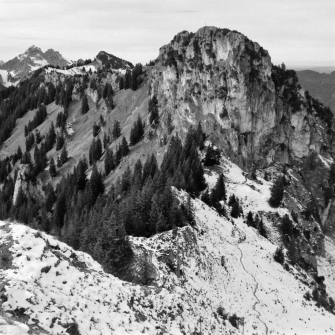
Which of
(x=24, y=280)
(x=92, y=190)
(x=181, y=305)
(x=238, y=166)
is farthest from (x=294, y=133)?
(x=24, y=280)

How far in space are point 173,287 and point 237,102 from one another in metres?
75.0

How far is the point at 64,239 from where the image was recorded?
53.2 metres

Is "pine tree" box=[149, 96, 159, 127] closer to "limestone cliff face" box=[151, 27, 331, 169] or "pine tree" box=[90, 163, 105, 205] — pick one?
"limestone cliff face" box=[151, 27, 331, 169]

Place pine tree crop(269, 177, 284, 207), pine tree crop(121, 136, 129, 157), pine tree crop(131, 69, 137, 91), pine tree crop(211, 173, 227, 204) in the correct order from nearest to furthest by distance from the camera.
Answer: pine tree crop(211, 173, 227, 204)
pine tree crop(269, 177, 284, 207)
pine tree crop(121, 136, 129, 157)
pine tree crop(131, 69, 137, 91)

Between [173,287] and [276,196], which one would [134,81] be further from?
[173,287]

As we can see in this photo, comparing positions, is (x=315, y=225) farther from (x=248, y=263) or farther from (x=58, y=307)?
(x=58, y=307)

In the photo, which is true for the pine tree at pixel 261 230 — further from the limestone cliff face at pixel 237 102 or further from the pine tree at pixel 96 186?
the pine tree at pixel 96 186

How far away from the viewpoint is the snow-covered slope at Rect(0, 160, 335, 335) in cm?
2431

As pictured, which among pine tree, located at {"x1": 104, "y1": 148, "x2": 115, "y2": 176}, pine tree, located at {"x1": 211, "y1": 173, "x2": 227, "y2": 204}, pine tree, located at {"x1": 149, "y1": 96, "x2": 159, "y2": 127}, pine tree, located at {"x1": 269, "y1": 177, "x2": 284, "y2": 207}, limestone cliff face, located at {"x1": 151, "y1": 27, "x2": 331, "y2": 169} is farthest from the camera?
pine tree, located at {"x1": 149, "y1": 96, "x2": 159, "y2": 127}

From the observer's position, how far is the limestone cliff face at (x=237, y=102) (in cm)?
10644

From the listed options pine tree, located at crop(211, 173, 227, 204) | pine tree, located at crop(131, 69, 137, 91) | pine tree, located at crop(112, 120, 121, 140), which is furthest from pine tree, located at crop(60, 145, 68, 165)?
pine tree, located at crop(211, 173, 227, 204)

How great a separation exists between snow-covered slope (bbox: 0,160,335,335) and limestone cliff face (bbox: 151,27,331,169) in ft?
107

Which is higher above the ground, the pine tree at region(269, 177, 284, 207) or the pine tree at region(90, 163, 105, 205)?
the pine tree at region(269, 177, 284, 207)

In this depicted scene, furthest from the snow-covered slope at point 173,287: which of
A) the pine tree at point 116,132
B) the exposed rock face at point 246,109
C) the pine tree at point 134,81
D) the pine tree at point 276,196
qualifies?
the pine tree at point 134,81
